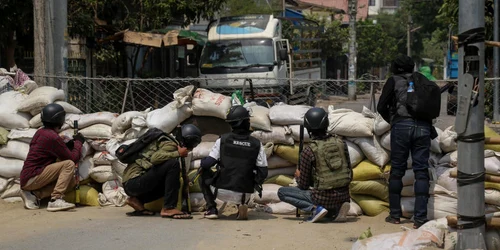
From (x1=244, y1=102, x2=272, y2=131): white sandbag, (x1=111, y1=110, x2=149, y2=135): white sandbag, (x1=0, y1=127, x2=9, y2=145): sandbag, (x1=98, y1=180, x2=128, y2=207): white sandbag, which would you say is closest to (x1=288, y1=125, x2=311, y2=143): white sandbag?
(x1=244, y1=102, x2=272, y2=131): white sandbag

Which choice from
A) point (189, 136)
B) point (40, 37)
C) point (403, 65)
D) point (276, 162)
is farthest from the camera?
point (40, 37)

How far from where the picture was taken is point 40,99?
8.23m

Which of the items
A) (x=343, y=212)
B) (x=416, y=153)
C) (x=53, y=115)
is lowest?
(x=343, y=212)

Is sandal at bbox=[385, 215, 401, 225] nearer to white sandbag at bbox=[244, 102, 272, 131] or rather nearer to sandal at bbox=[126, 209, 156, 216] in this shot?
white sandbag at bbox=[244, 102, 272, 131]

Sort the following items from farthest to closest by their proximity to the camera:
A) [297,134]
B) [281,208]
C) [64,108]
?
[64,108] < [297,134] < [281,208]

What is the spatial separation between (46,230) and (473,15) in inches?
170

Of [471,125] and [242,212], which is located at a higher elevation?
[471,125]

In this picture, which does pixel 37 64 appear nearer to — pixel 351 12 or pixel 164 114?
pixel 164 114

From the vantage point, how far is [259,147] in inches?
282

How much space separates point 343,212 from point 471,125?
217cm

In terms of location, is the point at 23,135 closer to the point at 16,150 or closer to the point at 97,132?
the point at 16,150

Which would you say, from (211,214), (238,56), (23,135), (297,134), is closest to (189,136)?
(211,214)

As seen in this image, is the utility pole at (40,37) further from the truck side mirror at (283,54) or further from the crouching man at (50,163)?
the truck side mirror at (283,54)

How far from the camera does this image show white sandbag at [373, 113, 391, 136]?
722 cm
